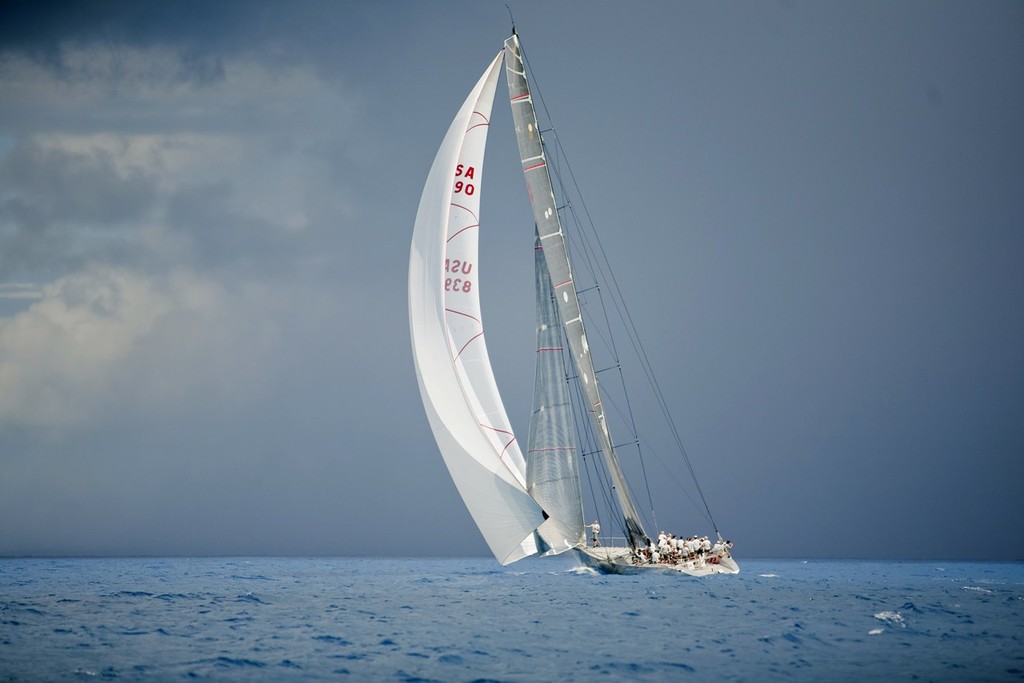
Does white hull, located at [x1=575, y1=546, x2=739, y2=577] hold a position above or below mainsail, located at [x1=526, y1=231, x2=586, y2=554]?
below

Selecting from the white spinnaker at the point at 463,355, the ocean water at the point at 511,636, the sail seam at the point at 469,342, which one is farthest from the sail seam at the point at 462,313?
the ocean water at the point at 511,636

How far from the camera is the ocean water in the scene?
14.6 meters

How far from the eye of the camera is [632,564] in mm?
30984

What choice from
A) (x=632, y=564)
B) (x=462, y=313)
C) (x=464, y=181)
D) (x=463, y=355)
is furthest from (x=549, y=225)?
(x=632, y=564)

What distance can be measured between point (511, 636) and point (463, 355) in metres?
11.1

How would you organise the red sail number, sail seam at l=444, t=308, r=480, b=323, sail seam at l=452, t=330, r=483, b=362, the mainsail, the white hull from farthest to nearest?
the mainsail → the white hull → the red sail number → sail seam at l=444, t=308, r=480, b=323 → sail seam at l=452, t=330, r=483, b=362

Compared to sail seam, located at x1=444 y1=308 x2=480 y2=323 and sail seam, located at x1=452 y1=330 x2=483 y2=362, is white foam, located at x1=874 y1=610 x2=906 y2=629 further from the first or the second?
sail seam, located at x1=444 y1=308 x2=480 y2=323

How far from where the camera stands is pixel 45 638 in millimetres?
17969

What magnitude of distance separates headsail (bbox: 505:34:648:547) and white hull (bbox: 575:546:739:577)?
3.04m

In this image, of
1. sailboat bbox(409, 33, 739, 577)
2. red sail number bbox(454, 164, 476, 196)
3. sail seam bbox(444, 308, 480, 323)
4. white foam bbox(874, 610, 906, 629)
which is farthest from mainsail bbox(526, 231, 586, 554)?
white foam bbox(874, 610, 906, 629)

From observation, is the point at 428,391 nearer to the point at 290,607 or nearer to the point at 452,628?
the point at 290,607

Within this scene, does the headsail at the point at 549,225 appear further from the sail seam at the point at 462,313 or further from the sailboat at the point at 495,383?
the sail seam at the point at 462,313

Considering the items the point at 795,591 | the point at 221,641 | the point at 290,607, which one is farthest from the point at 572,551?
the point at 221,641

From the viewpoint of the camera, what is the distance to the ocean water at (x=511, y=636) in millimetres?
14570
